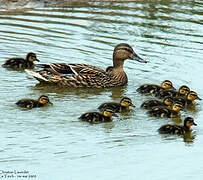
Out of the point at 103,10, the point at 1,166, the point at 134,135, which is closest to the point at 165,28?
the point at 103,10

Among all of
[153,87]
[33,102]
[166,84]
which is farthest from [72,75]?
[33,102]

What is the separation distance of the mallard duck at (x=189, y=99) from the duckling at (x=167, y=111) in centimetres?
45

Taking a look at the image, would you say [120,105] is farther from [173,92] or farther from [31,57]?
[31,57]

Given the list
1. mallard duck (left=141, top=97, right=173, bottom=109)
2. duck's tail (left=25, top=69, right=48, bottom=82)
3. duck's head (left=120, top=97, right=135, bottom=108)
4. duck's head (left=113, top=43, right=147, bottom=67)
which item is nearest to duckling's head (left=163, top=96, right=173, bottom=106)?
mallard duck (left=141, top=97, right=173, bottom=109)

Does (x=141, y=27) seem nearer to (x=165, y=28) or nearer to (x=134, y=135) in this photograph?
(x=165, y=28)

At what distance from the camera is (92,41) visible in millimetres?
12789

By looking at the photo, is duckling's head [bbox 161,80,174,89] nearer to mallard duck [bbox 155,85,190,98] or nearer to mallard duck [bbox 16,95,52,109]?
mallard duck [bbox 155,85,190,98]

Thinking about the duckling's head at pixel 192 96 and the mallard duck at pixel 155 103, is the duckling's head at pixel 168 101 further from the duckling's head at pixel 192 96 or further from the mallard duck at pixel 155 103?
the duckling's head at pixel 192 96

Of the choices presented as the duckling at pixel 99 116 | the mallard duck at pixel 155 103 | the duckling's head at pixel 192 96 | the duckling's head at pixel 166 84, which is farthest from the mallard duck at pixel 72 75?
the duckling at pixel 99 116

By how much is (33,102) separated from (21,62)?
2.36 metres

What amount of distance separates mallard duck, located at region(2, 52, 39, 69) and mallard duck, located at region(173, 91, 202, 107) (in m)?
2.82

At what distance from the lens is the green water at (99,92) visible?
684 cm

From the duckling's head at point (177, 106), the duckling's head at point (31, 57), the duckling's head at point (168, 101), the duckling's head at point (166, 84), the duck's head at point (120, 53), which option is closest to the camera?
the duckling's head at point (177, 106)

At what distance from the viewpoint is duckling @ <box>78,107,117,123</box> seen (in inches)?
324
